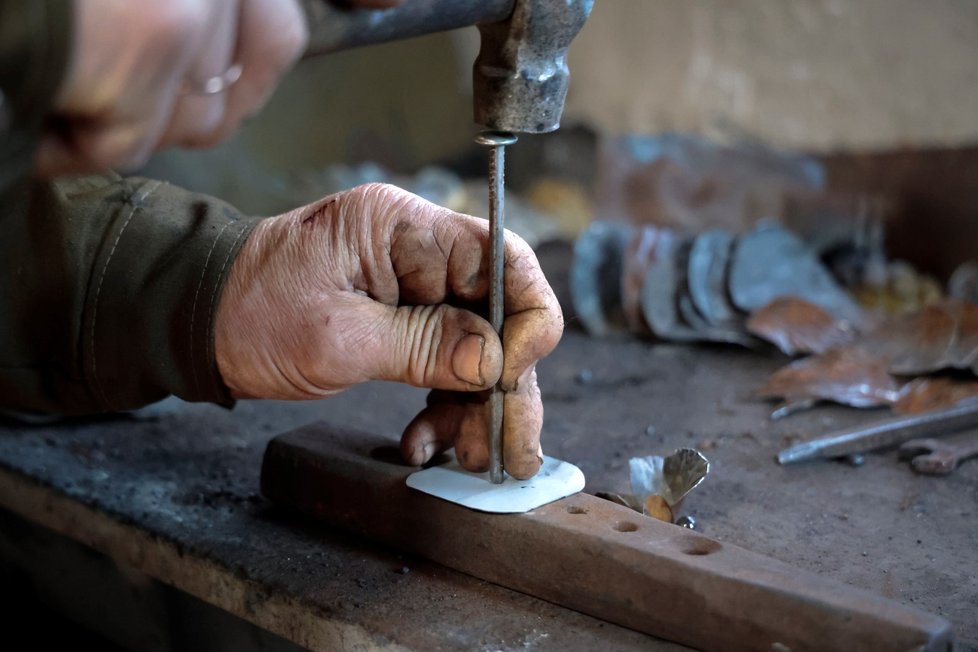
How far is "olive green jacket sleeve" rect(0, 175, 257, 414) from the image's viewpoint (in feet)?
4.27

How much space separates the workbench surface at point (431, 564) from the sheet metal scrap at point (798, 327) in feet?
0.25

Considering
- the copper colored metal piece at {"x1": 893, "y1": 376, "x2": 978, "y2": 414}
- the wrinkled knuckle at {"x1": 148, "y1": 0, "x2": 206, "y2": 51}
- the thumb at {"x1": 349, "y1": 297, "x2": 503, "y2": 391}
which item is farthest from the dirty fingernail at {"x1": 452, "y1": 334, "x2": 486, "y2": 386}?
the copper colored metal piece at {"x1": 893, "y1": 376, "x2": 978, "y2": 414}

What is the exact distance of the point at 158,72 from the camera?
2.63 ft

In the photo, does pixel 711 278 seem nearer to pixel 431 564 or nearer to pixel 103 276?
pixel 431 564

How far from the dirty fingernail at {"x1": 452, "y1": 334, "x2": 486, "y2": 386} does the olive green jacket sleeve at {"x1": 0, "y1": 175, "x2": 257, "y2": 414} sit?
32cm

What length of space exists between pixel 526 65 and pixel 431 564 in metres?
0.56

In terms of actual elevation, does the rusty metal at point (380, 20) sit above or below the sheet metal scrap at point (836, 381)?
above

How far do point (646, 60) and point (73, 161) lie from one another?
7.53 ft

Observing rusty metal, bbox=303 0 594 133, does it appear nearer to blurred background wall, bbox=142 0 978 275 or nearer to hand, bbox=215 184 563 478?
hand, bbox=215 184 563 478

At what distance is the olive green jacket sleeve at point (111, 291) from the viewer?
130 centimetres

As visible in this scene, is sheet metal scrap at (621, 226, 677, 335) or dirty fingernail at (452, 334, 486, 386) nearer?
dirty fingernail at (452, 334, 486, 386)

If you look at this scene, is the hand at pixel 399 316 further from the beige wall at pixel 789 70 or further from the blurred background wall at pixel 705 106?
the beige wall at pixel 789 70

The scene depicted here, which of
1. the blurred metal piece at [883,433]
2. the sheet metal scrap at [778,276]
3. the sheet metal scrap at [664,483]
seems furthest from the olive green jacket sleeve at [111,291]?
the sheet metal scrap at [778,276]

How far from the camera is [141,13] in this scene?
2.52 ft
